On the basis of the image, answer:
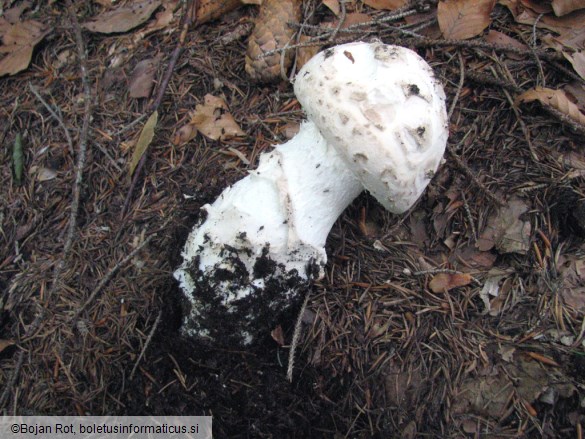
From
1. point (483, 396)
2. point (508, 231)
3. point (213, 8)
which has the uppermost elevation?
point (213, 8)

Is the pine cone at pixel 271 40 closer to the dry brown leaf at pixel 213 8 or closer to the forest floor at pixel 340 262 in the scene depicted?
the forest floor at pixel 340 262

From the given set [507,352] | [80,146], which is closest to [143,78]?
[80,146]

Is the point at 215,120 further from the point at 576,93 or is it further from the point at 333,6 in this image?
the point at 576,93

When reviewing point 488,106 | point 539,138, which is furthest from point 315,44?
point 539,138

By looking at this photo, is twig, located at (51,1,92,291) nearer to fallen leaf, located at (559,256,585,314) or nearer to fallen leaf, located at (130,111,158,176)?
fallen leaf, located at (130,111,158,176)

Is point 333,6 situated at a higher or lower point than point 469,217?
higher

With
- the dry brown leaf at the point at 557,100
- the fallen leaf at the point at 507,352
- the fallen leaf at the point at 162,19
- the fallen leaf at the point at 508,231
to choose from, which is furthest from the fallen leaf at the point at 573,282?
the fallen leaf at the point at 162,19
